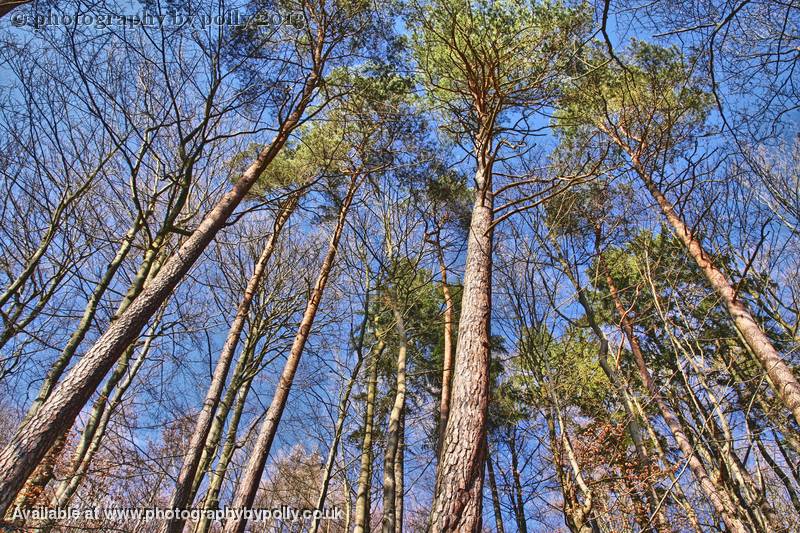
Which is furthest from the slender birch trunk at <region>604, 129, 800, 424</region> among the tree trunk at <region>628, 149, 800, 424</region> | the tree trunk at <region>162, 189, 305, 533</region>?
the tree trunk at <region>162, 189, 305, 533</region>

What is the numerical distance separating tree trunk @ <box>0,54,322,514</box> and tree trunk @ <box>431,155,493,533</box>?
9.00ft

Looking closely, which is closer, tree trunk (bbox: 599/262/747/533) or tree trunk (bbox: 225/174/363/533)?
tree trunk (bbox: 599/262/747/533)

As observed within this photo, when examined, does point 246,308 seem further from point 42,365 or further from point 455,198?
point 455,198

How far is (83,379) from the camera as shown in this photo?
307cm

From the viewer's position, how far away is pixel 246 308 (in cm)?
647

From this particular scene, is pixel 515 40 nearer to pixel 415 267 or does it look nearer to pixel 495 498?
pixel 415 267

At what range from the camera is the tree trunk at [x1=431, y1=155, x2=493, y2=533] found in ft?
8.09

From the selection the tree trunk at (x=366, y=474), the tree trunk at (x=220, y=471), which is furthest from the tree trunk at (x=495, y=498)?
the tree trunk at (x=220, y=471)

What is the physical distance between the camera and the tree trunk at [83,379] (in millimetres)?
2703

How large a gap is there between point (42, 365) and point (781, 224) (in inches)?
→ 465

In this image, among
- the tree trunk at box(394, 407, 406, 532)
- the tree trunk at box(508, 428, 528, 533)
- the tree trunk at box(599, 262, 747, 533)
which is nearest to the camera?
the tree trunk at box(599, 262, 747, 533)

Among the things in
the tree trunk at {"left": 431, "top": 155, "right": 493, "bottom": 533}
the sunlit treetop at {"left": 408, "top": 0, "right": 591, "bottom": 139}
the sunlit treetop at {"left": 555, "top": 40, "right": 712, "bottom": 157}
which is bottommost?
the tree trunk at {"left": 431, "top": 155, "right": 493, "bottom": 533}

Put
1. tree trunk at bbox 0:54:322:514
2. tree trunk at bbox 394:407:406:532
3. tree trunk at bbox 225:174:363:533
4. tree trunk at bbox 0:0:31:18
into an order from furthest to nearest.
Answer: tree trunk at bbox 394:407:406:532, tree trunk at bbox 225:174:363:533, tree trunk at bbox 0:0:31:18, tree trunk at bbox 0:54:322:514

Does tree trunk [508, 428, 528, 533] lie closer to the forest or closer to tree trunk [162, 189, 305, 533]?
the forest
